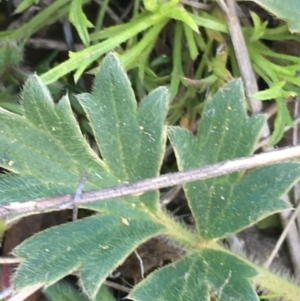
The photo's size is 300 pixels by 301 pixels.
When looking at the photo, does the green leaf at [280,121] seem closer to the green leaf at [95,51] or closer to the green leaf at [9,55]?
the green leaf at [95,51]

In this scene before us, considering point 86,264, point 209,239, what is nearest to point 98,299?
point 86,264

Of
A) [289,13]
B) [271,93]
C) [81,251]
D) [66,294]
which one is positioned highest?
[289,13]

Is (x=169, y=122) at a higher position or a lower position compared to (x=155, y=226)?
higher

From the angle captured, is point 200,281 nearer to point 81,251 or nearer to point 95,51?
point 81,251

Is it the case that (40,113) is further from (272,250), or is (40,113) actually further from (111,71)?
(272,250)

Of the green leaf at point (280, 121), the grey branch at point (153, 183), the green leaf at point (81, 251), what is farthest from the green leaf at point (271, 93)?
the green leaf at point (81, 251)

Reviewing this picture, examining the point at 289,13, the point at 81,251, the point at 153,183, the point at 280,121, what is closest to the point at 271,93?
the point at 280,121

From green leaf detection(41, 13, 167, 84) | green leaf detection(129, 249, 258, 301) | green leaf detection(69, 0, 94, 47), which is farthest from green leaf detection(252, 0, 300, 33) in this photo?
green leaf detection(129, 249, 258, 301)
